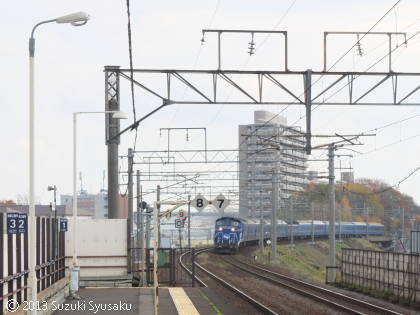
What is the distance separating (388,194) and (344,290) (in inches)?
4307

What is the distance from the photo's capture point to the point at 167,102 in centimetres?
2459

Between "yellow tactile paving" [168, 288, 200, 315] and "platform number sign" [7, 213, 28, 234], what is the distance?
5.80m

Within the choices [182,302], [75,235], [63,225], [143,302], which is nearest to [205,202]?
[182,302]

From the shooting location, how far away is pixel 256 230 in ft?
260

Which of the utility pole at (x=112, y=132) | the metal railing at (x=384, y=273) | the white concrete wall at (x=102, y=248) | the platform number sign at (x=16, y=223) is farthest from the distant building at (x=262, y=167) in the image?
the platform number sign at (x=16, y=223)

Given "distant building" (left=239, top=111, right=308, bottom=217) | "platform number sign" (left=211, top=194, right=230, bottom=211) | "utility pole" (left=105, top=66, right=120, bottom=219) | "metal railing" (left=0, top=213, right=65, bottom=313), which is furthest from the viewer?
"distant building" (left=239, top=111, right=308, bottom=217)

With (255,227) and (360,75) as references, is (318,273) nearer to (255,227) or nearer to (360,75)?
(255,227)

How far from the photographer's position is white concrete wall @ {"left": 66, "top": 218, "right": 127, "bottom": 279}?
94.4 feet

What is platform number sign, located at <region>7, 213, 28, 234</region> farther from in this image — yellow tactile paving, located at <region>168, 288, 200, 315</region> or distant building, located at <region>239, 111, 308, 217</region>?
distant building, located at <region>239, 111, 308, 217</region>

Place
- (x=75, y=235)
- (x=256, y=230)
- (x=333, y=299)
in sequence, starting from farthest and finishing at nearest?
1. (x=256, y=230)
2. (x=333, y=299)
3. (x=75, y=235)

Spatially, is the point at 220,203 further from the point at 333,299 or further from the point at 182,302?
the point at 333,299

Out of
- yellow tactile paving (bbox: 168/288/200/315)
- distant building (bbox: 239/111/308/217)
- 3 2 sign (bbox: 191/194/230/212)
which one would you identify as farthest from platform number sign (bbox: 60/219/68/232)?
distant building (bbox: 239/111/308/217)

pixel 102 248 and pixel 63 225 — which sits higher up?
pixel 63 225

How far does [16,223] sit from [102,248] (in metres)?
12.5
